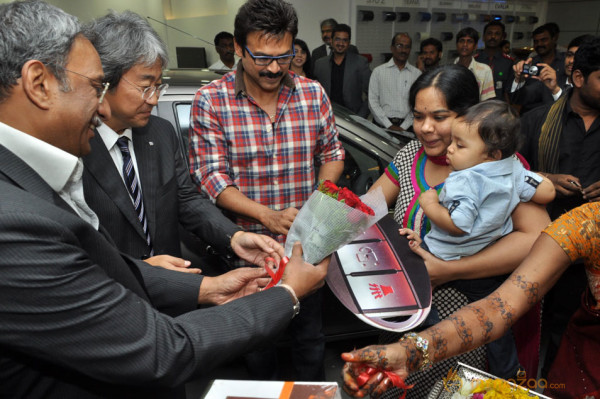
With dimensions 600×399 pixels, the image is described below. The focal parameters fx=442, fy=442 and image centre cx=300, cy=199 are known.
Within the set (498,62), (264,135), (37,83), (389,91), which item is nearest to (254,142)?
(264,135)

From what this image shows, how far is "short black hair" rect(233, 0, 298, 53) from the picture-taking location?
6.86 ft

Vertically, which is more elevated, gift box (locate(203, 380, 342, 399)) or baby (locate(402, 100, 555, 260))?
baby (locate(402, 100, 555, 260))

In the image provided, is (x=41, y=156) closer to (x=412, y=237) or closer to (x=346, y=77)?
(x=412, y=237)

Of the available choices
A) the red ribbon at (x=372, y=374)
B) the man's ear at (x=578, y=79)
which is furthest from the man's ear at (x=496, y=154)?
the man's ear at (x=578, y=79)

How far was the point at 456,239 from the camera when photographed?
178 cm

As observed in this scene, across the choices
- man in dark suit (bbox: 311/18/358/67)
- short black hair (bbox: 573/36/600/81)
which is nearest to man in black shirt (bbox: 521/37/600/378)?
short black hair (bbox: 573/36/600/81)

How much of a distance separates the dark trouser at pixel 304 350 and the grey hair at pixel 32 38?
5.39 ft

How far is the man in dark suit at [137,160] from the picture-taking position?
5.69 ft

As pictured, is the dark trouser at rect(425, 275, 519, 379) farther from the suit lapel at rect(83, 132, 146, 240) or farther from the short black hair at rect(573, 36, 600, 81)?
the short black hair at rect(573, 36, 600, 81)

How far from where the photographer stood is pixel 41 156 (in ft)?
3.32

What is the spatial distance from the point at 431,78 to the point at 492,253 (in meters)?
0.78

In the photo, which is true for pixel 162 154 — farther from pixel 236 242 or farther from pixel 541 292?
pixel 541 292

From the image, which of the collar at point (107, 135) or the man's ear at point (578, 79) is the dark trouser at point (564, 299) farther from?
the collar at point (107, 135)

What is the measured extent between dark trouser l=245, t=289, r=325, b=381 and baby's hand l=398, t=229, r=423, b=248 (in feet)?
2.37
